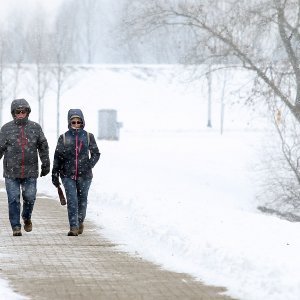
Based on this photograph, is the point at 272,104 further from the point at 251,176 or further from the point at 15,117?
the point at 15,117

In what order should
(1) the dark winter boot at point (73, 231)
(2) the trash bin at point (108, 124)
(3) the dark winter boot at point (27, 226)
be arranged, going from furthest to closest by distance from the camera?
(2) the trash bin at point (108, 124) → (3) the dark winter boot at point (27, 226) → (1) the dark winter boot at point (73, 231)

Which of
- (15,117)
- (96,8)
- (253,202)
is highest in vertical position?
(96,8)

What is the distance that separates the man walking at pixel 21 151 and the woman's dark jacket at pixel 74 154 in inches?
7.3

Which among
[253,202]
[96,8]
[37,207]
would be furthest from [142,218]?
[96,8]

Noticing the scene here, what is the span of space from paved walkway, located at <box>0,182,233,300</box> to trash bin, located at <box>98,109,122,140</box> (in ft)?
133

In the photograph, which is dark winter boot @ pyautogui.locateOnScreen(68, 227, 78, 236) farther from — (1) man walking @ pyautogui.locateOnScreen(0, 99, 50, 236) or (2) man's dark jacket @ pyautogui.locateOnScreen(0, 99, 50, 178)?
(2) man's dark jacket @ pyautogui.locateOnScreen(0, 99, 50, 178)

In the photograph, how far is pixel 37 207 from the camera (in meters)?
16.6

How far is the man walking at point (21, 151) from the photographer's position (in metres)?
12.1

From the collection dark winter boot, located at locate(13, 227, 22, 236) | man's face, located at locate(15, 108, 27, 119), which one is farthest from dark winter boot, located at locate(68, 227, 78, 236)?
man's face, located at locate(15, 108, 27, 119)

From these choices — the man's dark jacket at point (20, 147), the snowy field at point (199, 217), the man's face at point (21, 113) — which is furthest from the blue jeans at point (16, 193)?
the snowy field at point (199, 217)

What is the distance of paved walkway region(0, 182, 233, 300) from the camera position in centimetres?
835

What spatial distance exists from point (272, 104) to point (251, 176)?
7568 mm

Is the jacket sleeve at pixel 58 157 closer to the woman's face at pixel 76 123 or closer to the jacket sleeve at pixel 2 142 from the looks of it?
the woman's face at pixel 76 123

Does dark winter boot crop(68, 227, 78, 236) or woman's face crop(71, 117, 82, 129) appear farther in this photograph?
dark winter boot crop(68, 227, 78, 236)
